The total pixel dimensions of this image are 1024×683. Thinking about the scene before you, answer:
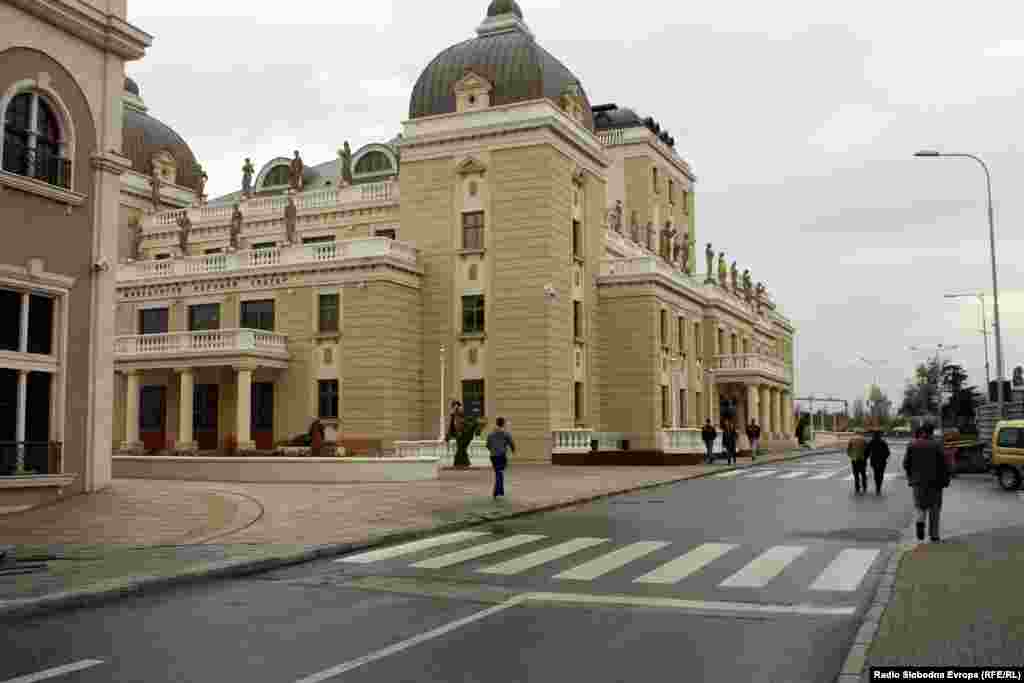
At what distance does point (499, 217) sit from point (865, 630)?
35.5m

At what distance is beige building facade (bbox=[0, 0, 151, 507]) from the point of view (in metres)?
18.5

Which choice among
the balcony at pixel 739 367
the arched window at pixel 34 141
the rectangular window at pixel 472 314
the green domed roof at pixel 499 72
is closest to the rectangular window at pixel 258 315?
the rectangular window at pixel 472 314

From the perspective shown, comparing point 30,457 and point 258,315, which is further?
point 258,315

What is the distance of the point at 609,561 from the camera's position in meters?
13.2

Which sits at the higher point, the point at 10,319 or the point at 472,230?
the point at 472,230

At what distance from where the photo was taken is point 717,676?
7223 millimetres

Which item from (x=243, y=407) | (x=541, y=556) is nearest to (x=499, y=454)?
(x=541, y=556)

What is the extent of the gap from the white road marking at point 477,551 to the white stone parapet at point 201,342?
2620 centimetres

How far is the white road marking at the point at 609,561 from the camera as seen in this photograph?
12.1 metres

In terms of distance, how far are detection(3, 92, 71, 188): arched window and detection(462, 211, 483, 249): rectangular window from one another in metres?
24.6

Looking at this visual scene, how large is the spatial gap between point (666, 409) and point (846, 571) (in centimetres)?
3599

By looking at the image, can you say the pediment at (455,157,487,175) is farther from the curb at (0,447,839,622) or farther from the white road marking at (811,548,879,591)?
the white road marking at (811,548,879,591)

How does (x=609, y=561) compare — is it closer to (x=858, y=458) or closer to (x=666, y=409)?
(x=858, y=458)

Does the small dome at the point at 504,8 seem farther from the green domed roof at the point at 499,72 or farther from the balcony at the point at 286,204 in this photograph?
the balcony at the point at 286,204
